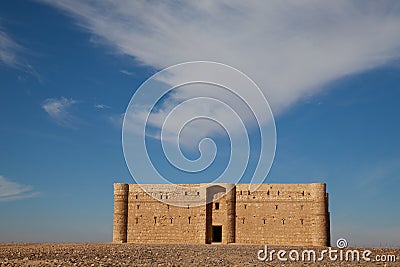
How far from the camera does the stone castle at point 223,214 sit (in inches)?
1410

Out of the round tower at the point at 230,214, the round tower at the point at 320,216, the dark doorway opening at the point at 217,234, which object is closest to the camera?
the round tower at the point at 320,216

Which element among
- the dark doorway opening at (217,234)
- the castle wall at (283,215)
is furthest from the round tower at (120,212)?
the castle wall at (283,215)

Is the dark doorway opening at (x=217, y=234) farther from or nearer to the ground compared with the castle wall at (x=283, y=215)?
nearer to the ground

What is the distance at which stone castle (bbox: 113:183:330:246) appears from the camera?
117 feet

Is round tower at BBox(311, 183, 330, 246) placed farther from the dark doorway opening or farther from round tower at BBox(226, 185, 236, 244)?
the dark doorway opening

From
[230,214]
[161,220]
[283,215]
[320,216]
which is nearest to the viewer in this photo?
[320,216]

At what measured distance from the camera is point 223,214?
1481 inches

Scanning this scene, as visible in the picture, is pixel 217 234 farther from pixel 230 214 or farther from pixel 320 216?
pixel 320 216

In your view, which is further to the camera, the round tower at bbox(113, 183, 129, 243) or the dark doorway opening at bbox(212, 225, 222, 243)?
the dark doorway opening at bbox(212, 225, 222, 243)

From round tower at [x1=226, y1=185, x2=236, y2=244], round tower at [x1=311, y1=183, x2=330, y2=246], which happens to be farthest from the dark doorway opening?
round tower at [x1=311, y1=183, x2=330, y2=246]

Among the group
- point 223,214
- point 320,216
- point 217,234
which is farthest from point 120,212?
point 320,216

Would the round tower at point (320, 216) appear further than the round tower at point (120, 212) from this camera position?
No

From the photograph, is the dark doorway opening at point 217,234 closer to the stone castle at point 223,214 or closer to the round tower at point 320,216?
the stone castle at point 223,214

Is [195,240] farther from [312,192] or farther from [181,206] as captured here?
[312,192]
